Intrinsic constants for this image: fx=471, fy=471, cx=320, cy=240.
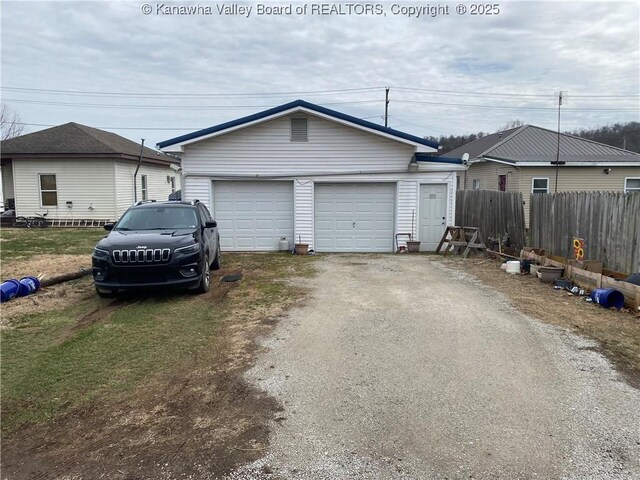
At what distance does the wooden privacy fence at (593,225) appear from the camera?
26.7ft

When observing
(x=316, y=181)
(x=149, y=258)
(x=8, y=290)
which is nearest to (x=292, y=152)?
(x=316, y=181)

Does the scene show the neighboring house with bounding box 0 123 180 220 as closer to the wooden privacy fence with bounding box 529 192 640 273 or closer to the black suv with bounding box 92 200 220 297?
the black suv with bounding box 92 200 220 297

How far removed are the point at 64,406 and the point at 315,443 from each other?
2.23 meters

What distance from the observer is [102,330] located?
6.17 metres

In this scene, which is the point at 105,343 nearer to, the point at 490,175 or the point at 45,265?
the point at 45,265

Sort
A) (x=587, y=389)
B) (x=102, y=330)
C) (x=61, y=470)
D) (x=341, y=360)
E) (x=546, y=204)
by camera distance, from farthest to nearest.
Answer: (x=546, y=204) < (x=102, y=330) < (x=341, y=360) < (x=587, y=389) < (x=61, y=470)

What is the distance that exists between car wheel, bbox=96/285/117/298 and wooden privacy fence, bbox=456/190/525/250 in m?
9.85

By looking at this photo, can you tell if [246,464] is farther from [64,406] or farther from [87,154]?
[87,154]

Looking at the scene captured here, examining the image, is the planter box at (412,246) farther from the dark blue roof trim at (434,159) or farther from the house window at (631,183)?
the house window at (631,183)

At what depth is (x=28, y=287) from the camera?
7957 mm

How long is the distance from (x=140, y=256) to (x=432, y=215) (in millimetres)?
9850

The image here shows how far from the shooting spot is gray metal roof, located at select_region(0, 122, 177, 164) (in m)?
21.0

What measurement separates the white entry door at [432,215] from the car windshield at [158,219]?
7895 millimetres

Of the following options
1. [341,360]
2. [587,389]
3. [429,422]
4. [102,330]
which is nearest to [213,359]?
[341,360]
